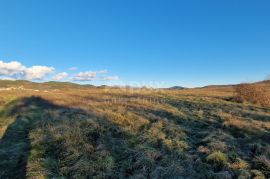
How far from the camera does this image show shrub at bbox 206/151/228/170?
981 centimetres

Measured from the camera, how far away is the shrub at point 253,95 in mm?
31828

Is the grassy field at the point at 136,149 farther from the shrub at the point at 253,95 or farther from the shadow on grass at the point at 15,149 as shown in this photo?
the shrub at the point at 253,95

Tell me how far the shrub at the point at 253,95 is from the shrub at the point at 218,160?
2335cm

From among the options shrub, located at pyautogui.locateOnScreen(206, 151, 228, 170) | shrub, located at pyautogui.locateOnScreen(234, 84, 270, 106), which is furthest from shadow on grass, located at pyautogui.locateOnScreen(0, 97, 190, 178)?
shrub, located at pyautogui.locateOnScreen(234, 84, 270, 106)

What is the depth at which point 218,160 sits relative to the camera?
10078 mm

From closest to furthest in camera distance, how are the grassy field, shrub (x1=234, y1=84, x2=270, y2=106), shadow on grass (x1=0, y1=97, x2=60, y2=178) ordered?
the grassy field
shadow on grass (x1=0, y1=97, x2=60, y2=178)
shrub (x1=234, y1=84, x2=270, y2=106)

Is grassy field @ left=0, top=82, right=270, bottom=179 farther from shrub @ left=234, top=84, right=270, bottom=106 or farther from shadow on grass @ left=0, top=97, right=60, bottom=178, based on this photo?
shrub @ left=234, top=84, right=270, bottom=106

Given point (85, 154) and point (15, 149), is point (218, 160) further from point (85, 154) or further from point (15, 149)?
point (15, 149)

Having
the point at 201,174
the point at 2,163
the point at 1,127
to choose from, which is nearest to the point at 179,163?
the point at 201,174

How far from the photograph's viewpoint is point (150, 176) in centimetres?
917

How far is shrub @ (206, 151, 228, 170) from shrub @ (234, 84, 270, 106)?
23.3 metres

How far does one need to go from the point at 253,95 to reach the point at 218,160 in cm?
2468

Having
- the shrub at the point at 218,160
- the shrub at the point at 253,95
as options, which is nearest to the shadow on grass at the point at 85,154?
the shrub at the point at 218,160

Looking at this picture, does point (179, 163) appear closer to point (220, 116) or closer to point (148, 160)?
point (148, 160)
